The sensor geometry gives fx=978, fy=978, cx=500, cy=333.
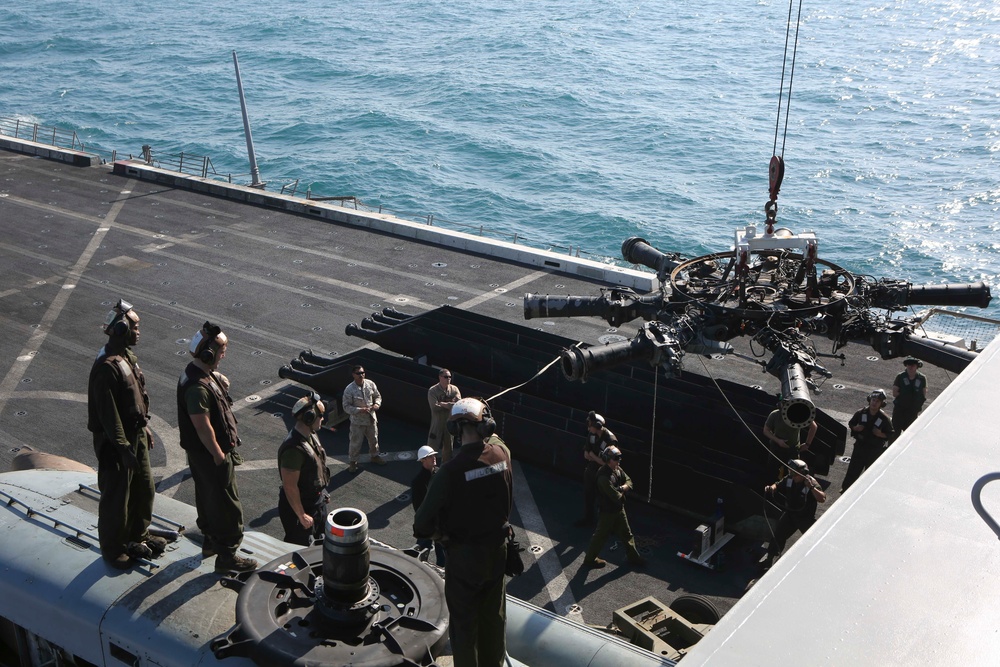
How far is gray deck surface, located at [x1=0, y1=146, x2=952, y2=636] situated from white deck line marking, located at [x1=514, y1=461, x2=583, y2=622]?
0.03 metres

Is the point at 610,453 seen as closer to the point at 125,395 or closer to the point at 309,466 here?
the point at 309,466

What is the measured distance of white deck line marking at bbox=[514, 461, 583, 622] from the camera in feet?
43.0

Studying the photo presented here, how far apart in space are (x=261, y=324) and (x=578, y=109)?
5261cm

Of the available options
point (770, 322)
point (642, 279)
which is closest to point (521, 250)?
point (642, 279)

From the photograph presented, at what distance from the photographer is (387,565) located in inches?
311

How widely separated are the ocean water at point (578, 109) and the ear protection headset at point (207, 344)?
3756cm

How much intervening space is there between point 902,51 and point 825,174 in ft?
126

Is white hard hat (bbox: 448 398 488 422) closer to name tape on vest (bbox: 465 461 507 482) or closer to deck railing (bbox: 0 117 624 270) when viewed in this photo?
name tape on vest (bbox: 465 461 507 482)

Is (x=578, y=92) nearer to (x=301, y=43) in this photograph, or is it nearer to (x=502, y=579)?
(x=301, y=43)

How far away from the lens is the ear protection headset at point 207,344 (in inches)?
328

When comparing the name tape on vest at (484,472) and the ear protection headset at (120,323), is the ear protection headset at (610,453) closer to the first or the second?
the name tape on vest at (484,472)

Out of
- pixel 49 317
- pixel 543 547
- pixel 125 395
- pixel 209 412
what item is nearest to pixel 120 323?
pixel 125 395

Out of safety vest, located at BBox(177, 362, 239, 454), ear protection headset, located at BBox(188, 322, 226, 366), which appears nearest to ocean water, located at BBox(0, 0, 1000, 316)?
safety vest, located at BBox(177, 362, 239, 454)

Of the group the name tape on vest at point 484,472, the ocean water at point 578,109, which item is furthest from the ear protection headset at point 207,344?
the ocean water at point 578,109
